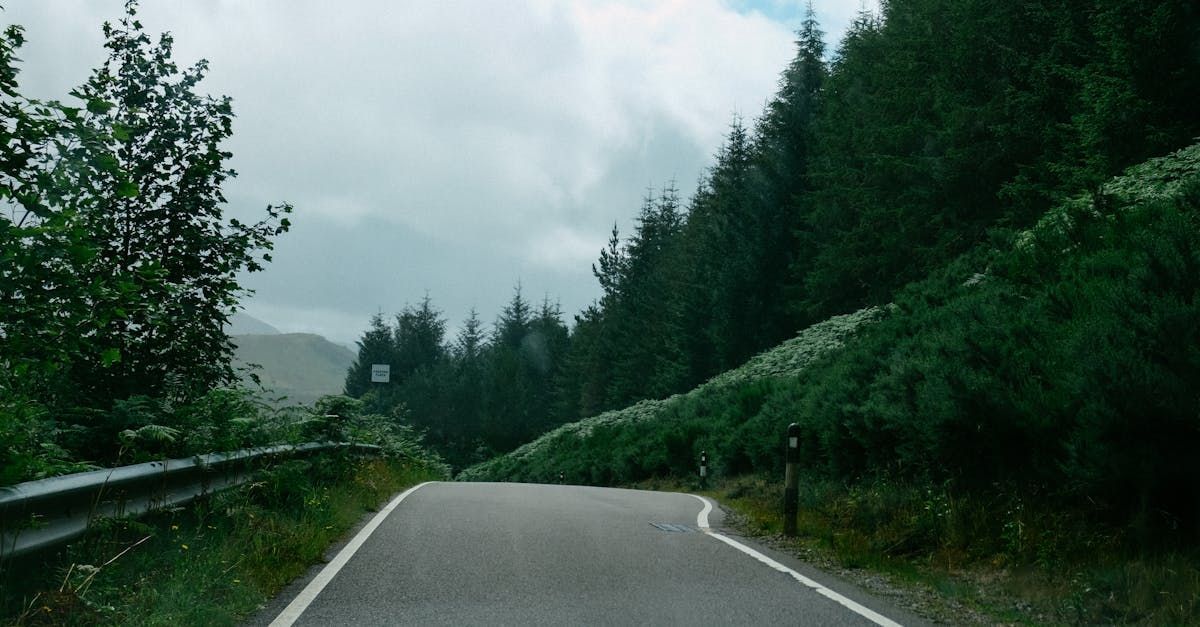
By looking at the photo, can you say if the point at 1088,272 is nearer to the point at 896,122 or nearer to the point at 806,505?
the point at 806,505

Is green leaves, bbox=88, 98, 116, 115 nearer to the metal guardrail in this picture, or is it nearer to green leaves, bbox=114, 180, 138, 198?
green leaves, bbox=114, 180, 138, 198

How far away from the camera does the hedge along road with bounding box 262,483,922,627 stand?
19.2ft

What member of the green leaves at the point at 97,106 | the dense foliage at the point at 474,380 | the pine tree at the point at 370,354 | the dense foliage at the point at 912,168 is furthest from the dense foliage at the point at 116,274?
the pine tree at the point at 370,354

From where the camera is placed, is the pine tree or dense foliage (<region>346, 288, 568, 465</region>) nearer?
dense foliage (<region>346, 288, 568, 465</region>)

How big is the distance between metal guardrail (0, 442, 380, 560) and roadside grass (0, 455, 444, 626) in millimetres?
115

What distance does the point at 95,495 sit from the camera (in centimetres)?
527

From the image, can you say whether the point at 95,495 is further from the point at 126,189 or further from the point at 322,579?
the point at 322,579

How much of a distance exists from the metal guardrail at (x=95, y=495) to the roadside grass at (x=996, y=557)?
17.6 feet

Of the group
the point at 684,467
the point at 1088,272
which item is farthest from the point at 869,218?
the point at 1088,272

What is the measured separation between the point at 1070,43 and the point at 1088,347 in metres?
22.0

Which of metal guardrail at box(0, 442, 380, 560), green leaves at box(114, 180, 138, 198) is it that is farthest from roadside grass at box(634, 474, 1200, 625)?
green leaves at box(114, 180, 138, 198)

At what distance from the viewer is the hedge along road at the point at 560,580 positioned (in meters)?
5.84

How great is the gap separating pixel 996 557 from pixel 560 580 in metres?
3.77

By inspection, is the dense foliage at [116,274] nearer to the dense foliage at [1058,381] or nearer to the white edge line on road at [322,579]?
the white edge line on road at [322,579]
